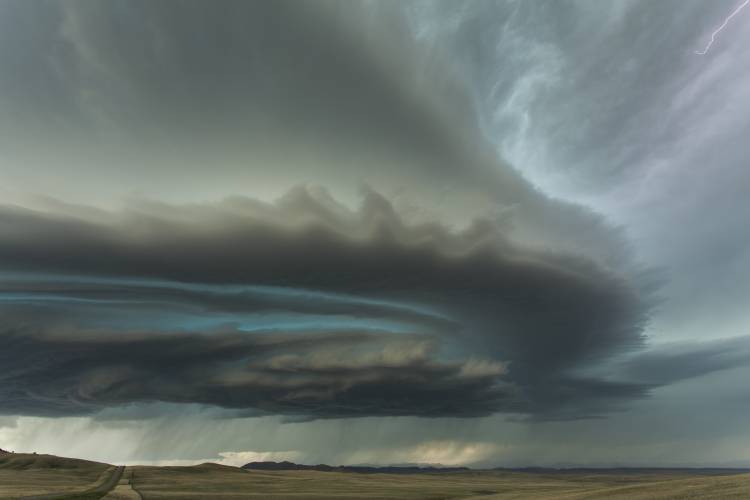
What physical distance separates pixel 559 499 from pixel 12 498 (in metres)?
130

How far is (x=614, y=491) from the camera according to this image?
3708 inches

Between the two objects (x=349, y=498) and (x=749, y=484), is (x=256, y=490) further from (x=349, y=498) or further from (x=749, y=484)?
(x=749, y=484)

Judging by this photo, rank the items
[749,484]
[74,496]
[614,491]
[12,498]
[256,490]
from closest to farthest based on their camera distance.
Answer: [749,484] < [614,491] < [12,498] < [74,496] < [256,490]

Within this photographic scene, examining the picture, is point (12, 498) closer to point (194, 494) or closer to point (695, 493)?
point (194, 494)

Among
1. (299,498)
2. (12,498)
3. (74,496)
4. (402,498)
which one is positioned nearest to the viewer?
(12,498)

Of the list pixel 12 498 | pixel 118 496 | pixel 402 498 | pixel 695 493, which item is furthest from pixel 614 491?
pixel 12 498

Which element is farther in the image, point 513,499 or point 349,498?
point 349,498

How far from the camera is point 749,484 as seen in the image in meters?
70.0

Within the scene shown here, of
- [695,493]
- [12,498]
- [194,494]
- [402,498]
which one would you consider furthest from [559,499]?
[12,498]

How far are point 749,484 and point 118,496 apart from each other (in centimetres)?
14687

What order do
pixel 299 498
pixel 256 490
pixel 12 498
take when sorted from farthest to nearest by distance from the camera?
pixel 256 490, pixel 299 498, pixel 12 498

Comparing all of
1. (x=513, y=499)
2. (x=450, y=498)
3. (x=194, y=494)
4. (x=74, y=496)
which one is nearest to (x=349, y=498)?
(x=450, y=498)

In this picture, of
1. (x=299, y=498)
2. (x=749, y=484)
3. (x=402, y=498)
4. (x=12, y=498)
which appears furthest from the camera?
(x=402, y=498)

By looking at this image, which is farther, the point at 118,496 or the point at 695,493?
the point at 118,496
